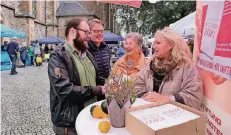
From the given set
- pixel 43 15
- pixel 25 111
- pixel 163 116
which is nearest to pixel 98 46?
pixel 163 116

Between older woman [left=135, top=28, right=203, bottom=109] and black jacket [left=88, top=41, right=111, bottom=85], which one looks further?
black jacket [left=88, top=41, right=111, bottom=85]

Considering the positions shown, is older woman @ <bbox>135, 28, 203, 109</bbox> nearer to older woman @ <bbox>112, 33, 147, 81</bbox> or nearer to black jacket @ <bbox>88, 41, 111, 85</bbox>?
black jacket @ <bbox>88, 41, 111, 85</bbox>

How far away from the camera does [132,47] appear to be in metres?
3.30

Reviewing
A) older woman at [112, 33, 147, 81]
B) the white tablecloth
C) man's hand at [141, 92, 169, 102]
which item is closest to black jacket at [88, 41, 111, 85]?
older woman at [112, 33, 147, 81]

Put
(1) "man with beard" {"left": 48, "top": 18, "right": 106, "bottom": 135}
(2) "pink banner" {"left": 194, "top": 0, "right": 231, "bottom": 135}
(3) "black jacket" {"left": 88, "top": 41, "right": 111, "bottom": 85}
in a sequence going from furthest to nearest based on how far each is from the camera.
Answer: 1. (3) "black jacket" {"left": 88, "top": 41, "right": 111, "bottom": 85}
2. (1) "man with beard" {"left": 48, "top": 18, "right": 106, "bottom": 135}
3. (2) "pink banner" {"left": 194, "top": 0, "right": 231, "bottom": 135}

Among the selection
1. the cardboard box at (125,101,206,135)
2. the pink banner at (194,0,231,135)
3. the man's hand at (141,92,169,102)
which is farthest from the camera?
the man's hand at (141,92,169,102)

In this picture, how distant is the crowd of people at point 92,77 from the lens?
2.02 m

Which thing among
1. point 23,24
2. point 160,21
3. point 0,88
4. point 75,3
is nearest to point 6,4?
point 23,24

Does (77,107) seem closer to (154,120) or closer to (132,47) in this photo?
(154,120)

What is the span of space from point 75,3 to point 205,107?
37.0m

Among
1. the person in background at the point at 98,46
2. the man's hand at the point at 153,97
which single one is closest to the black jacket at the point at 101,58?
the person in background at the point at 98,46

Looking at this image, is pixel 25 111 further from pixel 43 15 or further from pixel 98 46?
pixel 43 15

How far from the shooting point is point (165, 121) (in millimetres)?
1264

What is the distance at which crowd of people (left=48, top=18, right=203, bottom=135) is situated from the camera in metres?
2.02
